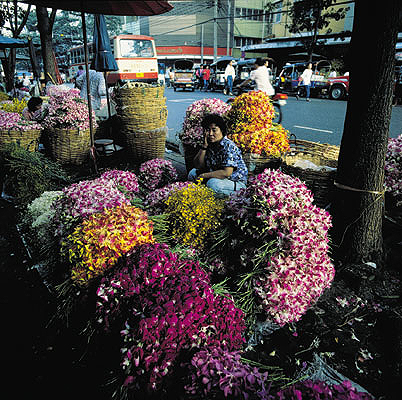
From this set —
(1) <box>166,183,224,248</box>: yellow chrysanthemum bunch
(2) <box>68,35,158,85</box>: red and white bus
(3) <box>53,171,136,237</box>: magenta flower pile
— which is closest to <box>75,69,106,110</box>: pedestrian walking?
(3) <box>53,171,136,237</box>: magenta flower pile

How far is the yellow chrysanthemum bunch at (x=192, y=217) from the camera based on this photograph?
Result: 2.53 m

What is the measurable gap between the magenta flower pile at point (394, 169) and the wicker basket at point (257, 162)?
1210 mm

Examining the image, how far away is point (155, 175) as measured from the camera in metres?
4.42

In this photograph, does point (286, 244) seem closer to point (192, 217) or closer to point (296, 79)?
point (192, 217)

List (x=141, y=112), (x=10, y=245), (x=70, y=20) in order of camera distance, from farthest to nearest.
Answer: (x=70, y=20) < (x=141, y=112) < (x=10, y=245)

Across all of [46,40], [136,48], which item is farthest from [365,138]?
[136,48]

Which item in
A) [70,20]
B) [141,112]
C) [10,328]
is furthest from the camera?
[70,20]

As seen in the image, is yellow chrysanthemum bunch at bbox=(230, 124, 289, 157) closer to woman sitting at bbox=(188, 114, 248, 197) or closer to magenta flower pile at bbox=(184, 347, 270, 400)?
woman sitting at bbox=(188, 114, 248, 197)

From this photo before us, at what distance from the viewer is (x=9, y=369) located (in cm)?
215

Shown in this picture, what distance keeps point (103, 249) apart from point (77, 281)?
0.26 m

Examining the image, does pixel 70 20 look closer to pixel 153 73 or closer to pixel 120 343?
pixel 153 73

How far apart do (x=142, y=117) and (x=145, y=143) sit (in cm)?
43

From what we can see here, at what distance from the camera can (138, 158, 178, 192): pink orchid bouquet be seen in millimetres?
4418

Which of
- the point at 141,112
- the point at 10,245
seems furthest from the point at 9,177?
the point at 141,112
